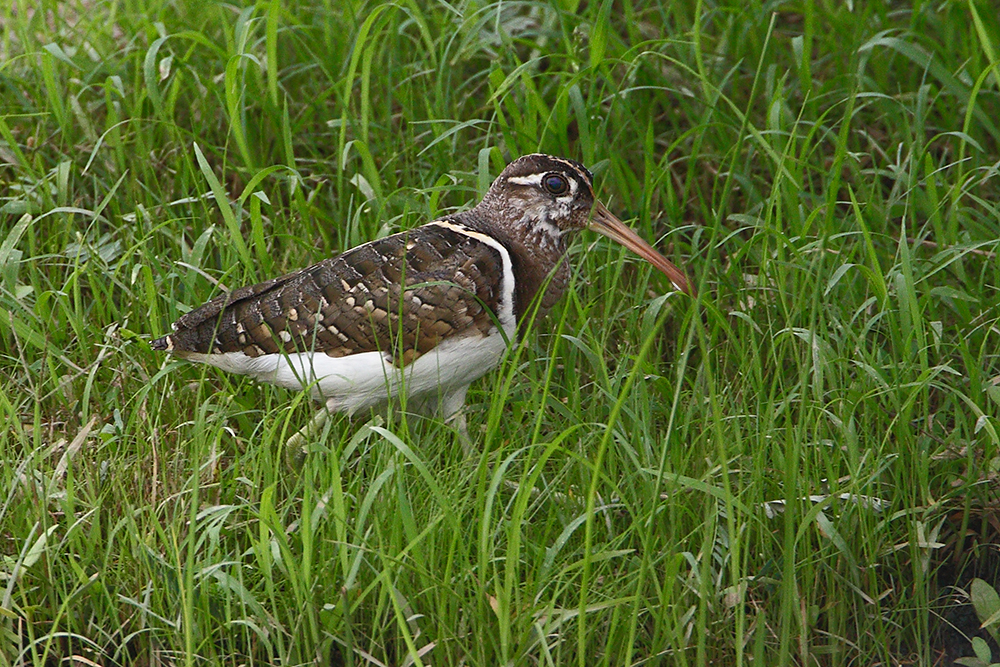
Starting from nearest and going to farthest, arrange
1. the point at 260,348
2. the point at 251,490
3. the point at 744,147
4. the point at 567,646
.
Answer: the point at 567,646 < the point at 251,490 < the point at 260,348 < the point at 744,147

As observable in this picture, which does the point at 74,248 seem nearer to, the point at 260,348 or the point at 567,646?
the point at 260,348

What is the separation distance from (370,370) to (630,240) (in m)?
0.92

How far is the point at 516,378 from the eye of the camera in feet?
13.5

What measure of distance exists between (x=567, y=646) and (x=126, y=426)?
1564mm

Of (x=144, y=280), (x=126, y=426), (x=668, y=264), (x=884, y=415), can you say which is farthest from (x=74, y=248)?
(x=884, y=415)

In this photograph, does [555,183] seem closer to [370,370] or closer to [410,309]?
[410,309]

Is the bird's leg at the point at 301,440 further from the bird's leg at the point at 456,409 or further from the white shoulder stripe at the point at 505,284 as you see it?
the white shoulder stripe at the point at 505,284

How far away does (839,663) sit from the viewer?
3.16 m

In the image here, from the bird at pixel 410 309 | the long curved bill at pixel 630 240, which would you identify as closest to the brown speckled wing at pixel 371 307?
the bird at pixel 410 309

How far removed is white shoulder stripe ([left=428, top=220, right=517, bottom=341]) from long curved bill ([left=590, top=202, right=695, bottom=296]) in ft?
1.13

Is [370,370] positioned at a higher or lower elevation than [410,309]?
lower

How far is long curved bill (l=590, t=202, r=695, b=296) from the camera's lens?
3.96 meters

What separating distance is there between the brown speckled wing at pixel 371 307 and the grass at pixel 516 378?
22cm

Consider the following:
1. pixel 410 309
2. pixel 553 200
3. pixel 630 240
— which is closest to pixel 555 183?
pixel 553 200
